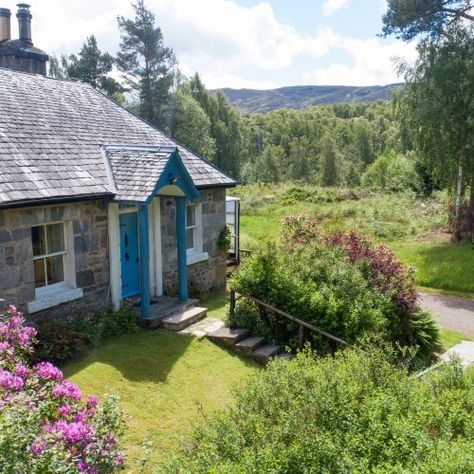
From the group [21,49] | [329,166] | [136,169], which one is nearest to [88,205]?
[136,169]

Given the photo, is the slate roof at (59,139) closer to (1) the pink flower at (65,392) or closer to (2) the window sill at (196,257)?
(2) the window sill at (196,257)

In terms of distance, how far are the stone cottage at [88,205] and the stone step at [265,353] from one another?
2.64 meters

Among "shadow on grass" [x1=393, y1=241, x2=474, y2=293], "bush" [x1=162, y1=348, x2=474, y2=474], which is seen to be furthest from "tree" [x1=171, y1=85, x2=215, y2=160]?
"bush" [x1=162, y1=348, x2=474, y2=474]

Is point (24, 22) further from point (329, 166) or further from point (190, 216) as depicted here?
point (329, 166)

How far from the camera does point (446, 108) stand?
20.5 meters

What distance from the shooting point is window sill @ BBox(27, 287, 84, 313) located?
9203 millimetres

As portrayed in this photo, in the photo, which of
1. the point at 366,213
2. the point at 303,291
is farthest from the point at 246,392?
the point at 366,213

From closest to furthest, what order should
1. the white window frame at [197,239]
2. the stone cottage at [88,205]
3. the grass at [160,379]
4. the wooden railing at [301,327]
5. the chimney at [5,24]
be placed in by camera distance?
the grass at [160,379] < the stone cottage at [88,205] < the wooden railing at [301,327] < the white window frame at [197,239] < the chimney at [5,24]

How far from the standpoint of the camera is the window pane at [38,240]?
9531 mm

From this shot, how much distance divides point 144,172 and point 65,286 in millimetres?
2982

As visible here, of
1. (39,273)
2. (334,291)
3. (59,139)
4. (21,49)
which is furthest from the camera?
(21,49)

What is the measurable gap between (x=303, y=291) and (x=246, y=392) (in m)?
4.93

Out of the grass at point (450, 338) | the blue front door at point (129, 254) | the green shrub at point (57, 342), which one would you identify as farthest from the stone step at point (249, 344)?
the grass at point (450, 338)

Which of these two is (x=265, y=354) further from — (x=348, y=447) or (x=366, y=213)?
(x=366, y=213)
